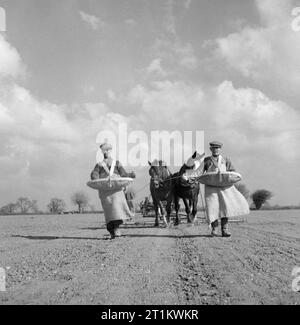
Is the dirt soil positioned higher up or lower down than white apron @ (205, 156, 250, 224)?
lower down

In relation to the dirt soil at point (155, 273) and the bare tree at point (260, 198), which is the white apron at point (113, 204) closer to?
the dirt soil at point (155, 273)

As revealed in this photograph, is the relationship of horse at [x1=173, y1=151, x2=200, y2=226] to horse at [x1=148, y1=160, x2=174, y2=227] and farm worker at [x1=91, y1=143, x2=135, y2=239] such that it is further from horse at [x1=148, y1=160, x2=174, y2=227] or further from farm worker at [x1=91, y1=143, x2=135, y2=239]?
farm worker at [x1=91, y1=143, x2=135, y2=239]

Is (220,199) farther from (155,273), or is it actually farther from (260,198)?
(260,198)

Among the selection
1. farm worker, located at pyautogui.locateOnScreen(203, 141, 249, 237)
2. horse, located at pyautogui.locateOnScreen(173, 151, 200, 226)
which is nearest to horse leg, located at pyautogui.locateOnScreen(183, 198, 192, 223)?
horse, located at pyautogui.locateOnScreen(173, 151, 200, 226)

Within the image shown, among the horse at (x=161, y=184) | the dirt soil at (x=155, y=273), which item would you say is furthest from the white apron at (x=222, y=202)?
the horse at (x=161, y=184)

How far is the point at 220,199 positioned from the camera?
11.8 meters

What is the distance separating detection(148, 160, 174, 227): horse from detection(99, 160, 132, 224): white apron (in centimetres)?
543

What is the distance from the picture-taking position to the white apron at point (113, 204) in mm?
11844

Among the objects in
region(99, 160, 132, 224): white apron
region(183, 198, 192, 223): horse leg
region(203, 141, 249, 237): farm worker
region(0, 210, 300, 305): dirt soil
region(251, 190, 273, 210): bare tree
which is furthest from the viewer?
region(251, 190, 273, 210): bare tree

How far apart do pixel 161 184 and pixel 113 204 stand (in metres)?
6.15

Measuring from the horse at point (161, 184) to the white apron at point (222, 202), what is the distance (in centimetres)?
569

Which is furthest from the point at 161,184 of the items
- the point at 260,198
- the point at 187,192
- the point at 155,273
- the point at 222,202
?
the point at 260,198

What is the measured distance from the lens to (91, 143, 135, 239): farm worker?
11.9 meters
